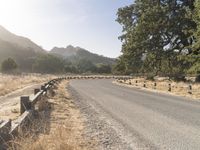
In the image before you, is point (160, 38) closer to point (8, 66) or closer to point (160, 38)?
point (160, 38)

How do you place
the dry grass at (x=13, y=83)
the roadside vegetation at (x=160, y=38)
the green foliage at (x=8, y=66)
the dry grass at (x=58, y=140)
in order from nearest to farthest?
the dry grass at (x=58, y=140), the dry grass at (x=13, y=83), the roadside vegetation at (x=160, y=38), the green foliage at (x=8, y=66)

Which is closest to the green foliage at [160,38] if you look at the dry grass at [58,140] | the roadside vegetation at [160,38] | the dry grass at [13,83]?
the roadside vegetation at [160,38]

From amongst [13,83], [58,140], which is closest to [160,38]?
[13,83]

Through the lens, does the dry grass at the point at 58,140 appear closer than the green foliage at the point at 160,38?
Yes

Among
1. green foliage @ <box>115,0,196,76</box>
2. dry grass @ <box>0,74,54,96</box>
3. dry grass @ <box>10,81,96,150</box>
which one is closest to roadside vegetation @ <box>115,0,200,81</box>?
green foliage @ <box>115,0,196,76</box>

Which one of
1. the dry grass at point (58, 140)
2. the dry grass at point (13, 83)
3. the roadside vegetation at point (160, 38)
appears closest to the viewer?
the dry grass at point (58, 140)

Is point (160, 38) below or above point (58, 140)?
above

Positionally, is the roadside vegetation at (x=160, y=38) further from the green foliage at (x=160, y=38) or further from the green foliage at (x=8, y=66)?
the green foliage at (x=8, y=66)

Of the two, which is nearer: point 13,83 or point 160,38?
point 160,38

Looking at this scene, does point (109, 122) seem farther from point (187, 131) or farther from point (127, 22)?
point (127, 22)

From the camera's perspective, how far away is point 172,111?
16.8m

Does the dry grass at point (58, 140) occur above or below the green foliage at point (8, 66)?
below

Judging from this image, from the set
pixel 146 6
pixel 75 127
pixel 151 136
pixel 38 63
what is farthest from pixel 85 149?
pixel 38 63

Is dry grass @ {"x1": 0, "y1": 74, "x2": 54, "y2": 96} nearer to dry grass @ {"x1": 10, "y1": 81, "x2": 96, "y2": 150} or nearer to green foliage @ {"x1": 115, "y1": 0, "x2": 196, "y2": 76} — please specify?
green foliage @ {"x1": 115, "y1": 0, "x2": 196, "y2": 76}
